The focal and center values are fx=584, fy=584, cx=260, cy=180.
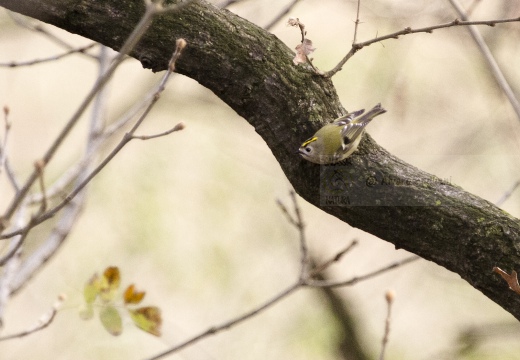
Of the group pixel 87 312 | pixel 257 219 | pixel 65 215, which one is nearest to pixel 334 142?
pixel 87 312

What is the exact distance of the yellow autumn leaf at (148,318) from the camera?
61.2 inches

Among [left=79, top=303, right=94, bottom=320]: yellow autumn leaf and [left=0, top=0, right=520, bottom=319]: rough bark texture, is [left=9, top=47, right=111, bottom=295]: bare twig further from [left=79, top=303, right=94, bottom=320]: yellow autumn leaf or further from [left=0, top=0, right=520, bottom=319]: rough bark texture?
[left=0, top=0, right=520, bottom=319]: rough bark texture

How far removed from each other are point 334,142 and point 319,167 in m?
0.15

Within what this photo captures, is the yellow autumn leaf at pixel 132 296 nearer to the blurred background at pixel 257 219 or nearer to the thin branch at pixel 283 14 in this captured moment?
the thin branch at pixel 283 14

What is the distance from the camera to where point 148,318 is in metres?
1.58

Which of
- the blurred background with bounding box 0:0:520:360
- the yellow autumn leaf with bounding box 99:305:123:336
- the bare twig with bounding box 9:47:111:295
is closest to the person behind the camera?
the yellow autumn leaf with bounding box 99:305:123:336

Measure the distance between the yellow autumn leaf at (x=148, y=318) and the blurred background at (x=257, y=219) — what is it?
2.71 metres

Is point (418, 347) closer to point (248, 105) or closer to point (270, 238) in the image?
point (270, 238)

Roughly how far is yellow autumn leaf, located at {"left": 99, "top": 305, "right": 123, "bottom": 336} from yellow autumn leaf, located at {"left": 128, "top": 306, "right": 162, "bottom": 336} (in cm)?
4

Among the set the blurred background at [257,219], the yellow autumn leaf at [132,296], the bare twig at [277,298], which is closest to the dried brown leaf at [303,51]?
the bare twig at [277,298]

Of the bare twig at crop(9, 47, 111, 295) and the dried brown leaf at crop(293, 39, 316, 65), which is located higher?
the bare twig at crop(9, 47, 111, 295)

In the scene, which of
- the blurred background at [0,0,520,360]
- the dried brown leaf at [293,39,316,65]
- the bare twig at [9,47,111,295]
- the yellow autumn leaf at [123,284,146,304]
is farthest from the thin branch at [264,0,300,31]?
the blurred background at [0,0,520,360]

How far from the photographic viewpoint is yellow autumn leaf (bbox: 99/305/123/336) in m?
1.56

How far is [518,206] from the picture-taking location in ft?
15.5
